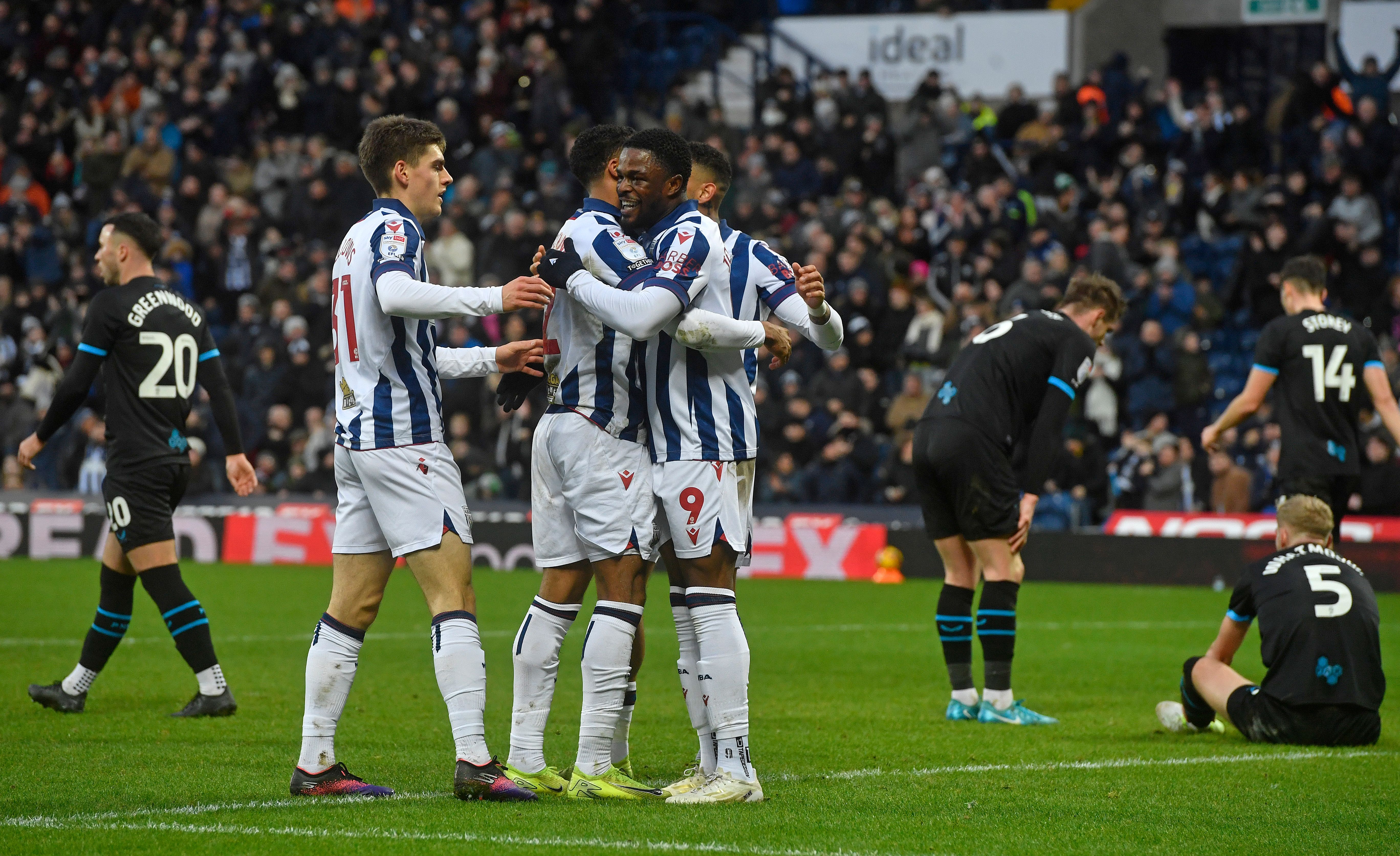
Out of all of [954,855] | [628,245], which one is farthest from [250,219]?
[954,855]

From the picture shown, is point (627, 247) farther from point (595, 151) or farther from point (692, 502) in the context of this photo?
point (692, 502)

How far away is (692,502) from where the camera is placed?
5949mm

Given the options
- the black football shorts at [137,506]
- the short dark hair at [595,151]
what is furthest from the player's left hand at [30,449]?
the short dark hair at [595,151]

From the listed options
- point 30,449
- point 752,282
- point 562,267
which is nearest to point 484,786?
point 562,267

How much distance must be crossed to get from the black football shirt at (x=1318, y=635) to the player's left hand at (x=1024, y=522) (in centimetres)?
112

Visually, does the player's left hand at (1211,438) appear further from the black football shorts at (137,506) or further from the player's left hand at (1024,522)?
the black football shorts at (137,506)

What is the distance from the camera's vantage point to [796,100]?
2473 centimetres

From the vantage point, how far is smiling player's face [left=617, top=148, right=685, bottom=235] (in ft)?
19.5

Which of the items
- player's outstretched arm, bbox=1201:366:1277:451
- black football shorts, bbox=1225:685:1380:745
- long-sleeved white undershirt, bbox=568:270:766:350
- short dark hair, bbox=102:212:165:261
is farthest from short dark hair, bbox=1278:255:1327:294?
short dark hair, bbox=102:212:165:261

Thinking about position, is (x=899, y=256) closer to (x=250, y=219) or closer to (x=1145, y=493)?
(x=1145, y=493)

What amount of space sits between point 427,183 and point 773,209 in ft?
53.5

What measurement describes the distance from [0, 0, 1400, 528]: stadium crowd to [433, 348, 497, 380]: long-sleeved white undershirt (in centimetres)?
1162

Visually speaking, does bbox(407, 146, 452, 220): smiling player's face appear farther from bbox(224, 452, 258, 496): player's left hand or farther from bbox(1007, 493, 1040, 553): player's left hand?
bbox(1007, 493, 1040, 553): player's left hand

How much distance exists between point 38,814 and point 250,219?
20.3 m
